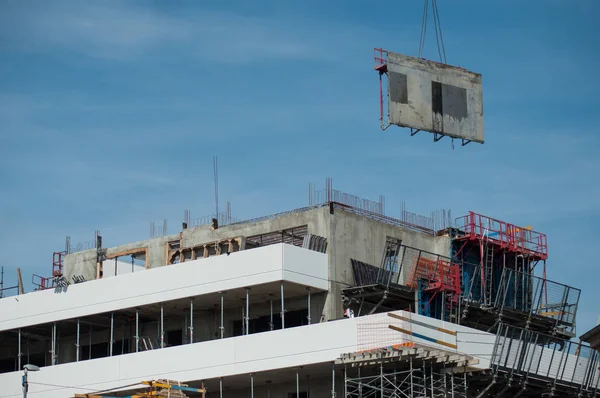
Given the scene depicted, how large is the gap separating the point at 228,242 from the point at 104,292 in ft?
26.4

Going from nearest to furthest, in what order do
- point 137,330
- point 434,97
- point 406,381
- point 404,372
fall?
point 404,372 < point 406,381 < point 137,330 < point 434,97

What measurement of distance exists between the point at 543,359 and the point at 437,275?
6.94 meters

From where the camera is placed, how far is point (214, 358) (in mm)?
63844

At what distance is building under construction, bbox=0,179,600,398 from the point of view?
2376 inches

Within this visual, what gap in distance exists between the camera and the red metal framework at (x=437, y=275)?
6500cm

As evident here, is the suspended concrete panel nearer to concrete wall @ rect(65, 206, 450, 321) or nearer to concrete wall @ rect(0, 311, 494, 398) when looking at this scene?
concrete wall @ rect(65, 206, 450, 321)

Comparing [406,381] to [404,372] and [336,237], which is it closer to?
[404,372]

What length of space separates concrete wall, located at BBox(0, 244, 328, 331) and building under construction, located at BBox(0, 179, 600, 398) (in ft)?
0.26

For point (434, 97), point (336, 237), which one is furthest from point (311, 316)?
point (434, 97)

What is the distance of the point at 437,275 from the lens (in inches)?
2608

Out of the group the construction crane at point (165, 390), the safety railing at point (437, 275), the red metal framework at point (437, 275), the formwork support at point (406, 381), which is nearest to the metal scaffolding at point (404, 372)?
the formwork support at point (406, 381)

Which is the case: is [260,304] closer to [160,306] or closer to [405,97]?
[160,306]

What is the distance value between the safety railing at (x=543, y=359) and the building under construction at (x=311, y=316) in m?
0.08

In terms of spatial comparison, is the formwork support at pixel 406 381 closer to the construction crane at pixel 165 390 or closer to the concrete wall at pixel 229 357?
the concrete wall at pixel 229 357
